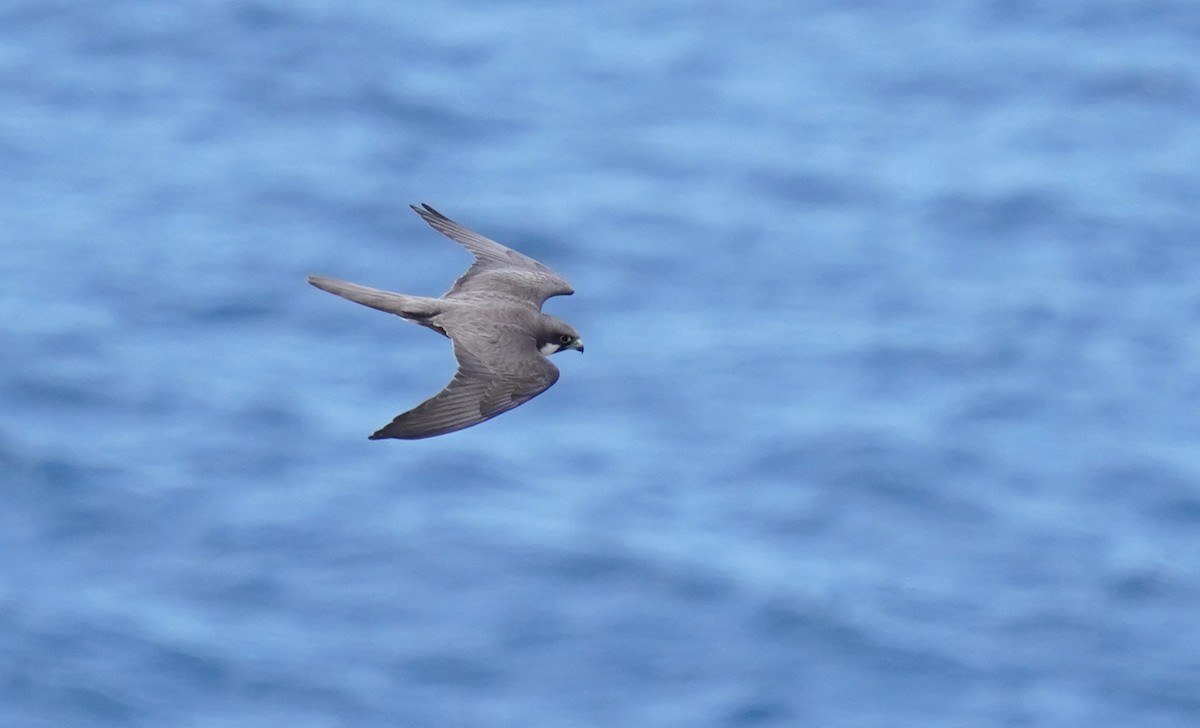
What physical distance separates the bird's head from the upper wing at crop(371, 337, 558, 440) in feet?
1.13

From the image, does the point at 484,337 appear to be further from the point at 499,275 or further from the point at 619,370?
the point at 619,370

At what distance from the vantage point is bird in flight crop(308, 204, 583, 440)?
10453mm

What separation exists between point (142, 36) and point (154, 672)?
49.5 feet

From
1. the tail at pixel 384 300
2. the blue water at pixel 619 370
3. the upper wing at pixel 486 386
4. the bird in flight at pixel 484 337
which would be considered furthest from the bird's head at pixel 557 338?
the blue water at pixel 619 370

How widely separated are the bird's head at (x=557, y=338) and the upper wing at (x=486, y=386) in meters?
0.35

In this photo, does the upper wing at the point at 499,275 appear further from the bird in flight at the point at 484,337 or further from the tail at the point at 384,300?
the tail at the point at 384,300

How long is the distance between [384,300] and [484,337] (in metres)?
0.59

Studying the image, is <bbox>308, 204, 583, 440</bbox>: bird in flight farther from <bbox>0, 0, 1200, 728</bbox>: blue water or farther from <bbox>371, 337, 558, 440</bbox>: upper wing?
<bbox>0, 0, 1200, 728</bbox>: blue water

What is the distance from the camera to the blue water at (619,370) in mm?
26594

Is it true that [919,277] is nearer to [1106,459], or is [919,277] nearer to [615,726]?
[1106,459]

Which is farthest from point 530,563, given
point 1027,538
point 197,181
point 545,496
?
point 197,181

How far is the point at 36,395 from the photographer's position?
30062mm

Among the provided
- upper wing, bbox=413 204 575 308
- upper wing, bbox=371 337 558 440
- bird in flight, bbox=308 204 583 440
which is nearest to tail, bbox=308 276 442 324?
bird in flight, bbox=308 204 583 440

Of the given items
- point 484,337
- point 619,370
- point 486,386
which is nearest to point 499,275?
point 484,337
